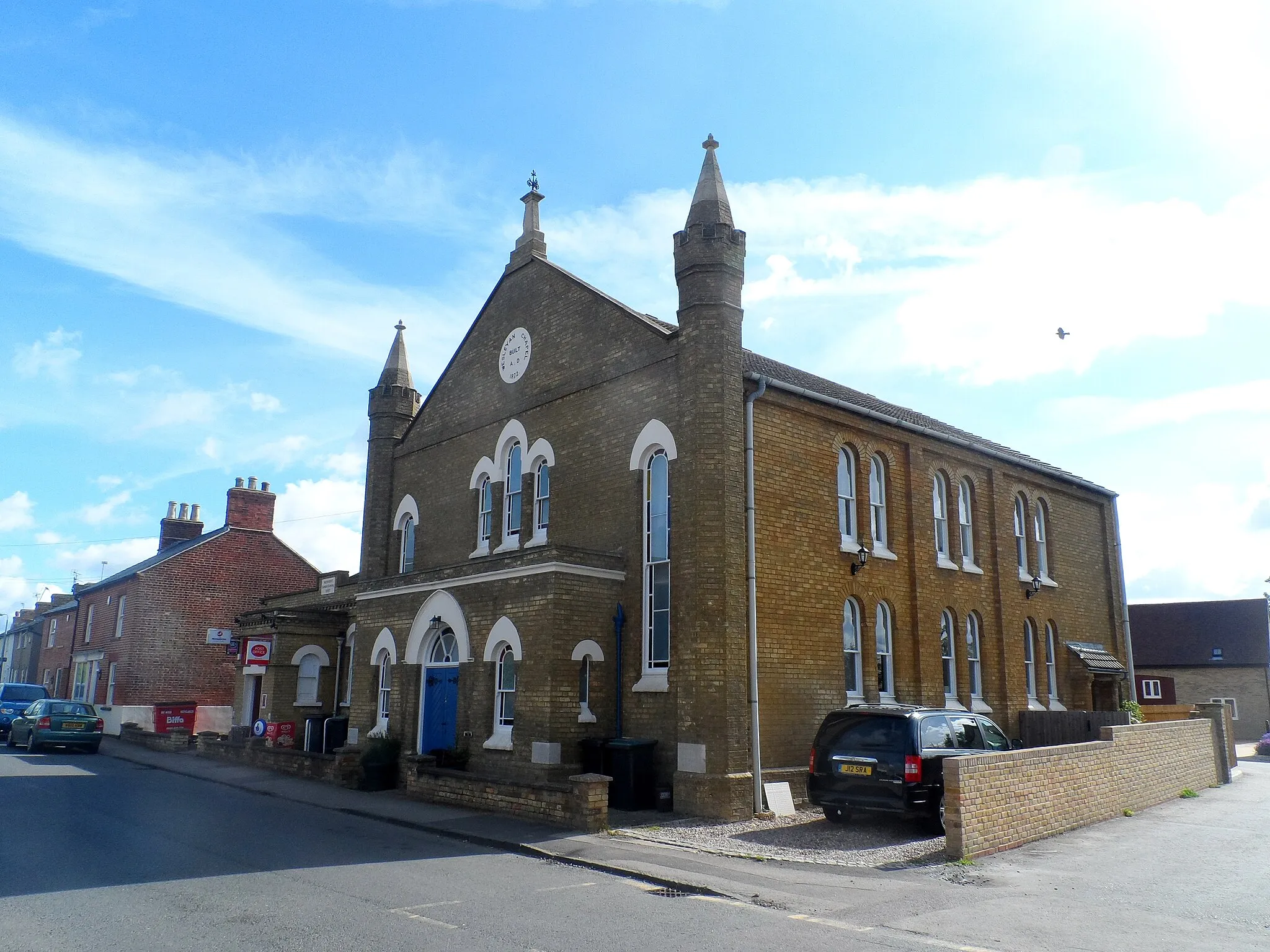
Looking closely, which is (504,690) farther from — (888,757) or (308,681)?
(308,681)

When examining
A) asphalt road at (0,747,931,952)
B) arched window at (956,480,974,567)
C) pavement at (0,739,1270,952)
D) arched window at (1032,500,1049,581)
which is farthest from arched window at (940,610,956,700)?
asphalt road at (0,747,931,952)

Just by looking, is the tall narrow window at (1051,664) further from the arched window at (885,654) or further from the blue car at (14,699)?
the blue car at (14,699)

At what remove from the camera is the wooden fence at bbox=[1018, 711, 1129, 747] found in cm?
1992

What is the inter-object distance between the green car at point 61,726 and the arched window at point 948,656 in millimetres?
21148

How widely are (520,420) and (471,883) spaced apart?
37.7 ft

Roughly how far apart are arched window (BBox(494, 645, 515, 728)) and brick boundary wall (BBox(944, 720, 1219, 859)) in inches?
301

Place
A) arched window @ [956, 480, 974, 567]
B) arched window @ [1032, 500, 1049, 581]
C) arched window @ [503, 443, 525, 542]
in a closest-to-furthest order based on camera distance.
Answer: arched window @ [503, 443, 525, 542] → arched window @ [956, 480, 974, 567] → arched window @ [1032, 500, 1049, 581]

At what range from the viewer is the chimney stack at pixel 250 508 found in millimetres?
34500

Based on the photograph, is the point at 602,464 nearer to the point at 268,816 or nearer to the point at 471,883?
the point at 268,816

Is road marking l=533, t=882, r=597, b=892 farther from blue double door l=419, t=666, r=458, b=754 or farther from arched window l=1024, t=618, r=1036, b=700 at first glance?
arched window l=1024, t=618, r=1036, b=700

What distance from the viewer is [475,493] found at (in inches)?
803

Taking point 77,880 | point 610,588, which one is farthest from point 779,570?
point 77,880

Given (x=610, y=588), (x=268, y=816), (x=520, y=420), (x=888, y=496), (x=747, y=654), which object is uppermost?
(x=520, y=420)

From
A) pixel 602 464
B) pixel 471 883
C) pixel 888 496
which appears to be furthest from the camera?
pixel 888 496
